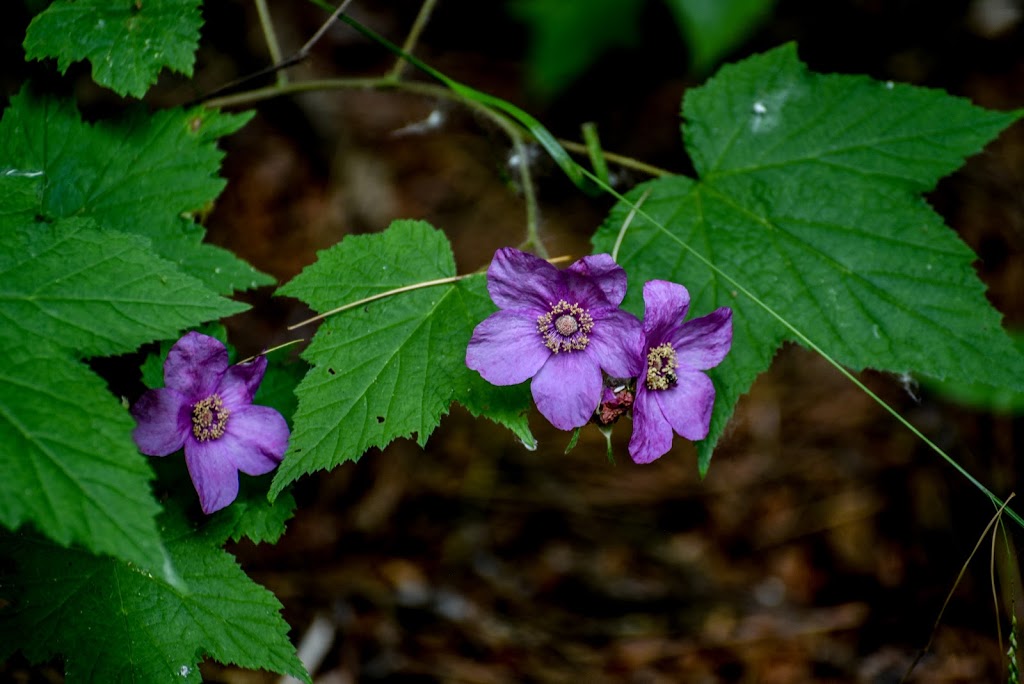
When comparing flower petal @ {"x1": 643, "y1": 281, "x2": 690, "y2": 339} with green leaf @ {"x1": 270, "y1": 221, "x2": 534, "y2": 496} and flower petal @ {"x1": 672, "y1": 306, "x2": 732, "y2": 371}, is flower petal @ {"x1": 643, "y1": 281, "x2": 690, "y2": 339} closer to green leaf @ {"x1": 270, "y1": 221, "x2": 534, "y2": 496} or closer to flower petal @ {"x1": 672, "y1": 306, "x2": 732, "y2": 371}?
flower petal @ {"x1": 672, "y1": 306, "x2": 732, "y2": 371}

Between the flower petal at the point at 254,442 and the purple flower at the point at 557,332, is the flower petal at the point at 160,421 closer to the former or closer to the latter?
the flower petal at the point at 254,442

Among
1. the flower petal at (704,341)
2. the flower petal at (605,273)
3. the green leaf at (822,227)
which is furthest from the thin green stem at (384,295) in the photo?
the flower petal at (704,341)

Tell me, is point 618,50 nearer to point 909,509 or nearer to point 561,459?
point 561,459

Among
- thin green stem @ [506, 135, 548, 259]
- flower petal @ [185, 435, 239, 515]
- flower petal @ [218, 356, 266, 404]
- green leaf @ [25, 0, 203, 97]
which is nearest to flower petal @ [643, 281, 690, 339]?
thin green stem @ [506, 135, 548, 259]

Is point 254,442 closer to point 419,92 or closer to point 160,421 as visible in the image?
Answer: point 160,421

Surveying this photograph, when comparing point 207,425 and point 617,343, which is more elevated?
point 617,343

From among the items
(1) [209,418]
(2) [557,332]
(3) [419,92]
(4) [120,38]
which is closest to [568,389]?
(2) [557,332]

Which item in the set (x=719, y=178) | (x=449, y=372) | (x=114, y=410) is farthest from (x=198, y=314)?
(x=719, y=178)
